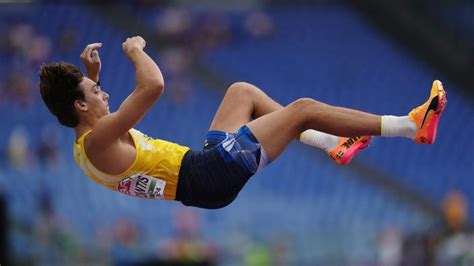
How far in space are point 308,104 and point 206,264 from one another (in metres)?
6.09

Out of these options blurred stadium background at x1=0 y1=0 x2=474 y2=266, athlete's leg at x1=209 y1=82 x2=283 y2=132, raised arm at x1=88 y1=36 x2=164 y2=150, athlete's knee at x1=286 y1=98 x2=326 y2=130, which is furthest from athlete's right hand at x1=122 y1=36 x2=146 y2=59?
blurred stadium background at x1=0 y1=0 x2=474 y2=266

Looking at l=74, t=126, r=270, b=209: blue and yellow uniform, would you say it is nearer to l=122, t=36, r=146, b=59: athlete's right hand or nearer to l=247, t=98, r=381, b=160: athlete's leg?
l=247, t=98, r=381, b=160: athlete's leg

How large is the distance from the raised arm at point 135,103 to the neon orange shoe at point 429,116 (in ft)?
5.57

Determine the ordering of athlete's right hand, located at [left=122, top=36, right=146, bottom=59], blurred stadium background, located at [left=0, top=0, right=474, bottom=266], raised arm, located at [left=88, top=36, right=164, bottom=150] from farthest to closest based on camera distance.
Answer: blurred stadium background, located at [left=0, top=0, right=474, bottom=266] → athlete's right hand, located at [left=122, top=36, right=146, bottom=59] → raised arm, located at [left=88, top=36, right=164, bottom=150]

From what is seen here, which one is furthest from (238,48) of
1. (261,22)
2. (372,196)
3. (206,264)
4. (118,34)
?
(206,264)

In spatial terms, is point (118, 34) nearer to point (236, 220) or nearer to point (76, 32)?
point (76, 32)

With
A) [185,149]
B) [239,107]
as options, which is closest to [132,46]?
[185,149]

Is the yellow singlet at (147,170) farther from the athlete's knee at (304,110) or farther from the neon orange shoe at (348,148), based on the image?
the neon orange shoe at (348,148)

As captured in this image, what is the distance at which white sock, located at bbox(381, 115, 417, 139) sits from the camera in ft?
20.9

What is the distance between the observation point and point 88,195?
1634cm

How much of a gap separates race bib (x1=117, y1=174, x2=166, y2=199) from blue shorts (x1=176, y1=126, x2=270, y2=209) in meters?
0.13

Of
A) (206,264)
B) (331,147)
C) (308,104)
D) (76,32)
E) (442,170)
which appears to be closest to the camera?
(308,104)

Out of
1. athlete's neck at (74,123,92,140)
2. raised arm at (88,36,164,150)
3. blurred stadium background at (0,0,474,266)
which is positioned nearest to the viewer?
raised arm at (88,36,164,150)

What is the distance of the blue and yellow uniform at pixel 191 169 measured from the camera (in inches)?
255
